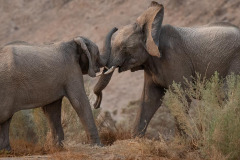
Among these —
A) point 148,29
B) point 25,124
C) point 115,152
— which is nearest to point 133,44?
point 148,29

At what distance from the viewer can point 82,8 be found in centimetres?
2284

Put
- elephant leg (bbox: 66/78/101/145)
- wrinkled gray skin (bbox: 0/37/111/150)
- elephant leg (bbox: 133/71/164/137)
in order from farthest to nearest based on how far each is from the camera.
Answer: elephant leg (bbox: 133/71/164/137) < elephant leg (bbox: 66/78/101/145) < wrinkled gray skin (bbox: 0/37/111/150)

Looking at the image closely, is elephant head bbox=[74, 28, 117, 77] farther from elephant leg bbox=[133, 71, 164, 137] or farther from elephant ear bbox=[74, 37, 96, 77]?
elephant leg bbox=[133, 71, 164, 137]

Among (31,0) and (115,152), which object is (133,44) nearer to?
(115,152)

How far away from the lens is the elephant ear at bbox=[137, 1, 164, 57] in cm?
941

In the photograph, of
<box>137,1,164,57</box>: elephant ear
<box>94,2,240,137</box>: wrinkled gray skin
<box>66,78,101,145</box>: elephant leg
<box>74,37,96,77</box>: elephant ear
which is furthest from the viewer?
<box>94,2,240,137</box>: wrinkled gray skin

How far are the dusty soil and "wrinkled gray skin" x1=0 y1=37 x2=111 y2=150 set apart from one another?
10.3 m

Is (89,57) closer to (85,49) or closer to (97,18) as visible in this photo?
(85,49)

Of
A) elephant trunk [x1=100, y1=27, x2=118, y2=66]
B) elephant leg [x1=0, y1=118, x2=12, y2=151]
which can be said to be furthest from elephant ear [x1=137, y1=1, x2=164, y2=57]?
elephant leg [x1=0, y1=118, x2=12, y2=151]

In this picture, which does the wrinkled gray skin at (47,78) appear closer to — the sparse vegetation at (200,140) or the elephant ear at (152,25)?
the sparse vegetation at (200,140)

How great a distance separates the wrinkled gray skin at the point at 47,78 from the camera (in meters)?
7.99

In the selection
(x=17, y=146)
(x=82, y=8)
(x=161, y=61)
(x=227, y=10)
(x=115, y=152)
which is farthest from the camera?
(x=82, y=8)

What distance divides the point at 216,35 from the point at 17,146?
3.30 metres

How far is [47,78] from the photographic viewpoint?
329 inches
